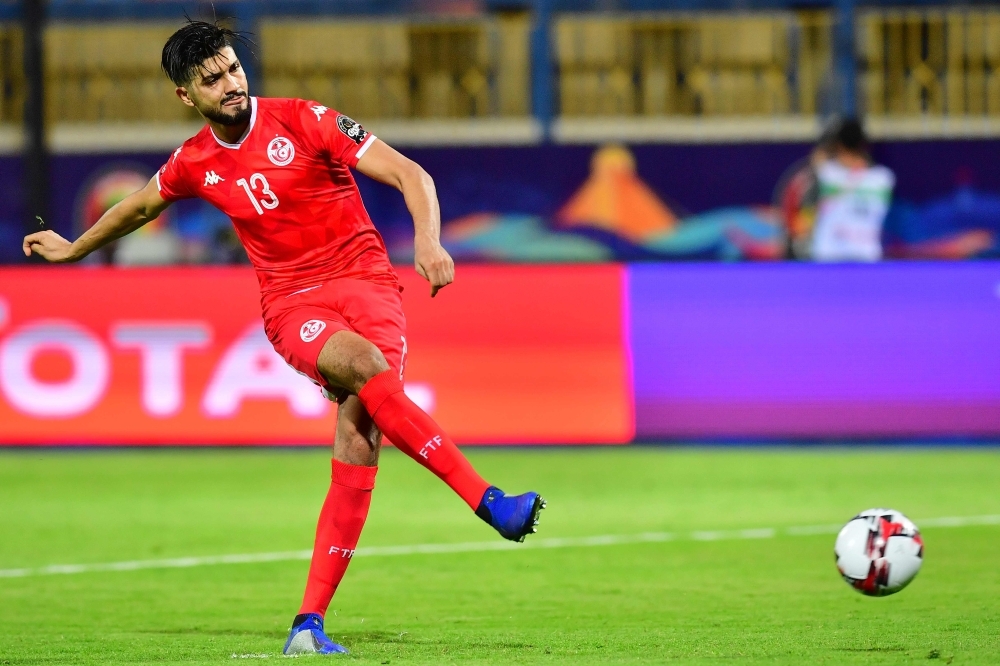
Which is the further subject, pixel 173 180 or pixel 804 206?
pixel 804 206

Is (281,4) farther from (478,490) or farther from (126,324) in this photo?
(478,490)

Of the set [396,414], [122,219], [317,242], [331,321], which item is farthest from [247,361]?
[396,414]

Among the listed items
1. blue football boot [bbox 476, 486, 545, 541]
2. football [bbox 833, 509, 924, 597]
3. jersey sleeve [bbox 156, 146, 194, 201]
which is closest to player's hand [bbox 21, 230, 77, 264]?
jersey sleeve [bbox 156, 146, 194, 201]

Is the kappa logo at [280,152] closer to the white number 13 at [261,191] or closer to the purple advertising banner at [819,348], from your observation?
the white number 13 at [261,191]

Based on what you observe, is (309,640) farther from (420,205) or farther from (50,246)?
(50,246)

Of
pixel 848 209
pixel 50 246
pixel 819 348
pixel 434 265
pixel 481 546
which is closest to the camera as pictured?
pixel 434 265

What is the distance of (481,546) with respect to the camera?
8.13m

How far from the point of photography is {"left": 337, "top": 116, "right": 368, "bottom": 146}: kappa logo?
546cm

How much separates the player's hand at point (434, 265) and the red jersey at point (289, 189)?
0.59 m

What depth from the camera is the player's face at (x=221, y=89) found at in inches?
212

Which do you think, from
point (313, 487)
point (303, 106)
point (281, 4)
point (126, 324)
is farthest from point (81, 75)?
point (303, 106)

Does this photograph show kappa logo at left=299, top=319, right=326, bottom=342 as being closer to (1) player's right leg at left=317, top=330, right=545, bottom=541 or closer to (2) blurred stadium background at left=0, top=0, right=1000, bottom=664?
(1) player's right leg at left=317, top=330, right=545, bottom=541

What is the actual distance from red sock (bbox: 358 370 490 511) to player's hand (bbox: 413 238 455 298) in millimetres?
449

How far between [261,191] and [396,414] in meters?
0.93
